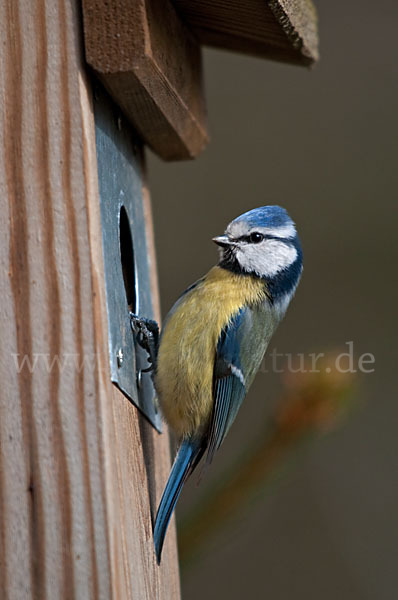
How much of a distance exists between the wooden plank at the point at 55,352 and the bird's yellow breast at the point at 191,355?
358 millimetres

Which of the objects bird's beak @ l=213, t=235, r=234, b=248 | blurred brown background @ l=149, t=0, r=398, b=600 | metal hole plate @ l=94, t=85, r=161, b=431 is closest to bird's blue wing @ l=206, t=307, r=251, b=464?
metal hole plate @ l=94, t=85, r=161, b=431

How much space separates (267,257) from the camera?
254 centimetres

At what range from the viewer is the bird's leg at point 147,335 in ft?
6.84

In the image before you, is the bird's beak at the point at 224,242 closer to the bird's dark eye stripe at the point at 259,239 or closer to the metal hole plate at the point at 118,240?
the bird's dark eye stripe at the point at 259,239

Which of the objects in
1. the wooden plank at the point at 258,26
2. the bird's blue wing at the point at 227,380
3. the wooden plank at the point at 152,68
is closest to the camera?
the wooden plank at the point at 152,68

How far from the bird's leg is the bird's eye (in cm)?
46

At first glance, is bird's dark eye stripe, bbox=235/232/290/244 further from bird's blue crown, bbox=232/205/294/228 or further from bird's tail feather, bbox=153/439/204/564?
bird's tail feather, bbox=153/439/204/564

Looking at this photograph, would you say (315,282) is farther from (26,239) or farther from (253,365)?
(26,239)

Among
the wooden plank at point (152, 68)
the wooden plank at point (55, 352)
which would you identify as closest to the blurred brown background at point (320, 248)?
the wooden plank at point (152, 68)

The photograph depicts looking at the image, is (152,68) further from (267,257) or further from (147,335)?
(267,257)

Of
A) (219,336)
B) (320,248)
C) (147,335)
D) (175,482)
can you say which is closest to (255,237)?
(219,336)

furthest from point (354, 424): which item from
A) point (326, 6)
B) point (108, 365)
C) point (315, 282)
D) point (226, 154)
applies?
point (108, 365)

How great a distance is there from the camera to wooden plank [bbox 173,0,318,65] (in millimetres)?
2070

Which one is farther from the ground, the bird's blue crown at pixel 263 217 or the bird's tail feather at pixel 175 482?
the bird's blue crown at pixel 263 217
